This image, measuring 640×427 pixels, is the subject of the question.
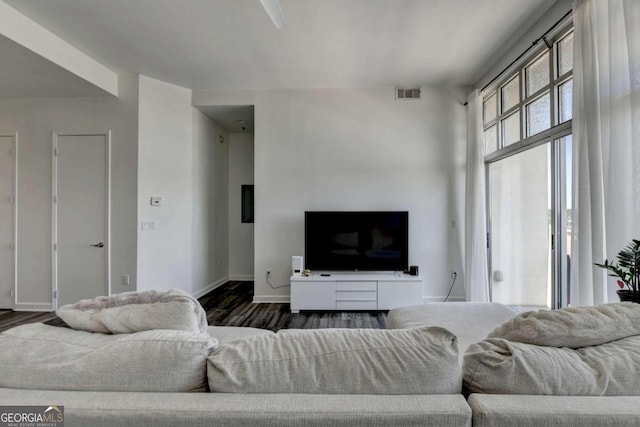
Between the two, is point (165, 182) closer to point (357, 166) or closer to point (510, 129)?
point (357, 166)

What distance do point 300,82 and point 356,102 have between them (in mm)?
841

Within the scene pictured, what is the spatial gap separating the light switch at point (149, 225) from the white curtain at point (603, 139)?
14.4 feet

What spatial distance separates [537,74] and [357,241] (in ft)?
8.72

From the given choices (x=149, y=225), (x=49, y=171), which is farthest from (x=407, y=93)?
(x=49, y=171)

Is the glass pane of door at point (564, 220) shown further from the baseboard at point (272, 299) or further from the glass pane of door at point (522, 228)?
the baseboard at point (272, 299)

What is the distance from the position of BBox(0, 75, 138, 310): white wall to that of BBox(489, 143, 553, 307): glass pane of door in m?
4.61

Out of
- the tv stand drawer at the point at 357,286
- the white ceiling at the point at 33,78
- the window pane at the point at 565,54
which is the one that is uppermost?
the white ceiling at the point at 33,78

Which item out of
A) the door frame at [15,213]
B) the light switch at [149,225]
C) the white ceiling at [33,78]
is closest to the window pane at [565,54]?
the light switch at [149,225]

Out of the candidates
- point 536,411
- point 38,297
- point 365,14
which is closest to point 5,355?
point 536,411

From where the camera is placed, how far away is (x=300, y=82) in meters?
4.04

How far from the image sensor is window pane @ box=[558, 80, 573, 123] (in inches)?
96.3

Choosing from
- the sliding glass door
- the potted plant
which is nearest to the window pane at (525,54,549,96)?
the sliding glass door

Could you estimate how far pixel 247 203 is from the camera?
562cm

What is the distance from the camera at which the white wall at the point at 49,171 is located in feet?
12.3
